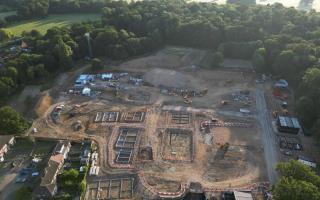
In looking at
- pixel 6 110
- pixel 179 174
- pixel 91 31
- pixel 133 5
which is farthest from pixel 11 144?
pixel 133 5

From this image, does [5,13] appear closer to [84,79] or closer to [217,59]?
[84,79]

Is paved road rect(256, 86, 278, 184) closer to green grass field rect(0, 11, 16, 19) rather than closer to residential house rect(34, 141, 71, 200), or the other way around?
residential house rect(34, 141, 71, 200)

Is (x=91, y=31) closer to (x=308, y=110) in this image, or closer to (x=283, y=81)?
(x=283, y=81)

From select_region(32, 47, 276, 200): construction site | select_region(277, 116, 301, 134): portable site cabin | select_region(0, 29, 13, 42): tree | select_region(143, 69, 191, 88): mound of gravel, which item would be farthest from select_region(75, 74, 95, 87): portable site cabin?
select_region(277, 116, 301, 134): portable site cabin

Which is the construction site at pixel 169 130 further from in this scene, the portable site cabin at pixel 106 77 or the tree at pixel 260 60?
the tree at pixel 260 60

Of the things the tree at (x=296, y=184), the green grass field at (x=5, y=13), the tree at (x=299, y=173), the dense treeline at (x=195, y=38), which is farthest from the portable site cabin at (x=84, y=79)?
the green grass field at (x=5, y=13)

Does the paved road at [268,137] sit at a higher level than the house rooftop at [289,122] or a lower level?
lower
